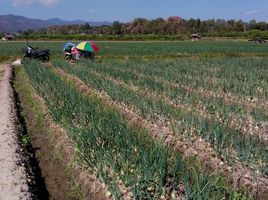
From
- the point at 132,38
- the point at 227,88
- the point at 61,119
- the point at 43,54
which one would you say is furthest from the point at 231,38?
the point at 61,119

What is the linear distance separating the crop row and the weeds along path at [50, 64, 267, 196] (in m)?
0.25

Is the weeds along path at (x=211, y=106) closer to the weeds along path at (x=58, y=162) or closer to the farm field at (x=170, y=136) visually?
the farm field at (x=170, y=136)

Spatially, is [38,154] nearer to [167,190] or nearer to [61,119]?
[61,119]

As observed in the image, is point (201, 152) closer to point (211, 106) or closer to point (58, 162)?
point (58, 162)

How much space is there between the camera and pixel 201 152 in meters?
5.60

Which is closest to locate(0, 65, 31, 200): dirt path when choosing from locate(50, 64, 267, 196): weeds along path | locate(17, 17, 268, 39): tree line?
locate(50, 64, 267, 196): weeds along path

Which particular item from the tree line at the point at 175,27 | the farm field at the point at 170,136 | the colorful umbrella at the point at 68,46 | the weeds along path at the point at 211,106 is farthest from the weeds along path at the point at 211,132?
the tree line at the point at 175,27

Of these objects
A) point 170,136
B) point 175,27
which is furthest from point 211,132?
point 175,27

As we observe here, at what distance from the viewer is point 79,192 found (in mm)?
5051

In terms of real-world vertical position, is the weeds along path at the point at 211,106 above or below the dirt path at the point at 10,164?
above

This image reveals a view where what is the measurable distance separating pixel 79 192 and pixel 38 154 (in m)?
1.84

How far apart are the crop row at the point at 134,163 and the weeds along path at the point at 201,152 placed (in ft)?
0.81

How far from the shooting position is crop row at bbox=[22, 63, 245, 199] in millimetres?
3963

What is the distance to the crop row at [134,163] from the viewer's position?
396 centimetres
